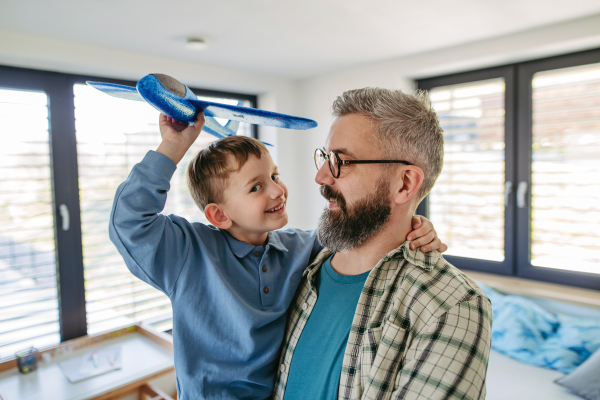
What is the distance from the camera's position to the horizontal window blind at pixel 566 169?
8.22ft

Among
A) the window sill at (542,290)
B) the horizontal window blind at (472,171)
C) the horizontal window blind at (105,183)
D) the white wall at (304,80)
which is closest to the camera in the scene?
the white wall at (304,80)

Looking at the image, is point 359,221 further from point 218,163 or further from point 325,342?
point 218,163

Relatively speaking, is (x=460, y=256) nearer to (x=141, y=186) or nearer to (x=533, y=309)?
(x=533, y=309)

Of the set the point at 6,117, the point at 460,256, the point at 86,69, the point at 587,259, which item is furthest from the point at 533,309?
the point at 6,117

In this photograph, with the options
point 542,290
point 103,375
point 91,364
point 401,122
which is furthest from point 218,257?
point 542,290

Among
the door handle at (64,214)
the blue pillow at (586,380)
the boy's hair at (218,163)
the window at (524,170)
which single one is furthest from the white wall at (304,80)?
the blue pillow at (586,380)

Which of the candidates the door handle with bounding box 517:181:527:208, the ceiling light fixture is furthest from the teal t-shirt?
the door handle with bounding box 517:181:527:208

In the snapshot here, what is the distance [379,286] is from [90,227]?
7.38 feet

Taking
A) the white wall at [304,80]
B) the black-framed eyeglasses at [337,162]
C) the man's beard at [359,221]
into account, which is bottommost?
the man's beard at [359,221]

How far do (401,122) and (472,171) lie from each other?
2206 mm

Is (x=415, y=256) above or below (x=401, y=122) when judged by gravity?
below

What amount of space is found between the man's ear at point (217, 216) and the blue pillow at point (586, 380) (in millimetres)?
1787

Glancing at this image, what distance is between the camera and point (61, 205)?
248 centimetres

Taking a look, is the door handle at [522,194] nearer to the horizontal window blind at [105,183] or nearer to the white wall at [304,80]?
the white wall at [304,80]
